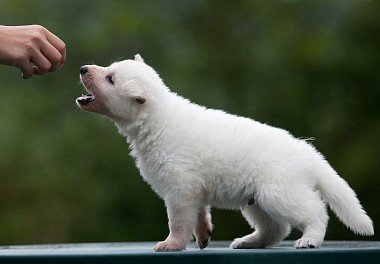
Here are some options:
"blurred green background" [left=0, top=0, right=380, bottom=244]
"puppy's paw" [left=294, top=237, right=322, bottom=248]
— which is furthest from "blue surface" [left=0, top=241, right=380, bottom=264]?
"blurred green background" [left=0, top=0, right=380, bottom=244]

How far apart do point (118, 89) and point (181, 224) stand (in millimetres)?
619

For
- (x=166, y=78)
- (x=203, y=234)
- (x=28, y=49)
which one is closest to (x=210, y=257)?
(x=203, y=234)

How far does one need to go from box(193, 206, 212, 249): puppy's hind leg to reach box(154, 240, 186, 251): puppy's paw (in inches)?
6.8

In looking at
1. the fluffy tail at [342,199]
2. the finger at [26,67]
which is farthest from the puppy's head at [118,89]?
the finger at [26,67]

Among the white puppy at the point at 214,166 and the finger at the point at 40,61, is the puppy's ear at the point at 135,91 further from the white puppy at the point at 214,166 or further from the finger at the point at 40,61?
the finger at the point at 40,61

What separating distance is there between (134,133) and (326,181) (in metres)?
0.76

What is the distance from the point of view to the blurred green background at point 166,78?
1074 cm

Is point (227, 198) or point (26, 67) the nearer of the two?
point (26, 67)

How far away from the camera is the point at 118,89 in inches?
A: 156

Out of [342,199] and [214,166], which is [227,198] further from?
[342,199]

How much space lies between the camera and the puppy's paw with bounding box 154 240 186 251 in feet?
11.8

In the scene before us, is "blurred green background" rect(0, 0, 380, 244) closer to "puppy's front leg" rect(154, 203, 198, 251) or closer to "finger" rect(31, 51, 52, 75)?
"puppy's front leg" rect(154, 203, 198, 251)

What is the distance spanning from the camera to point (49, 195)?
446 inches

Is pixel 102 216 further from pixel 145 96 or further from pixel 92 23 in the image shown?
pixel 145 96
